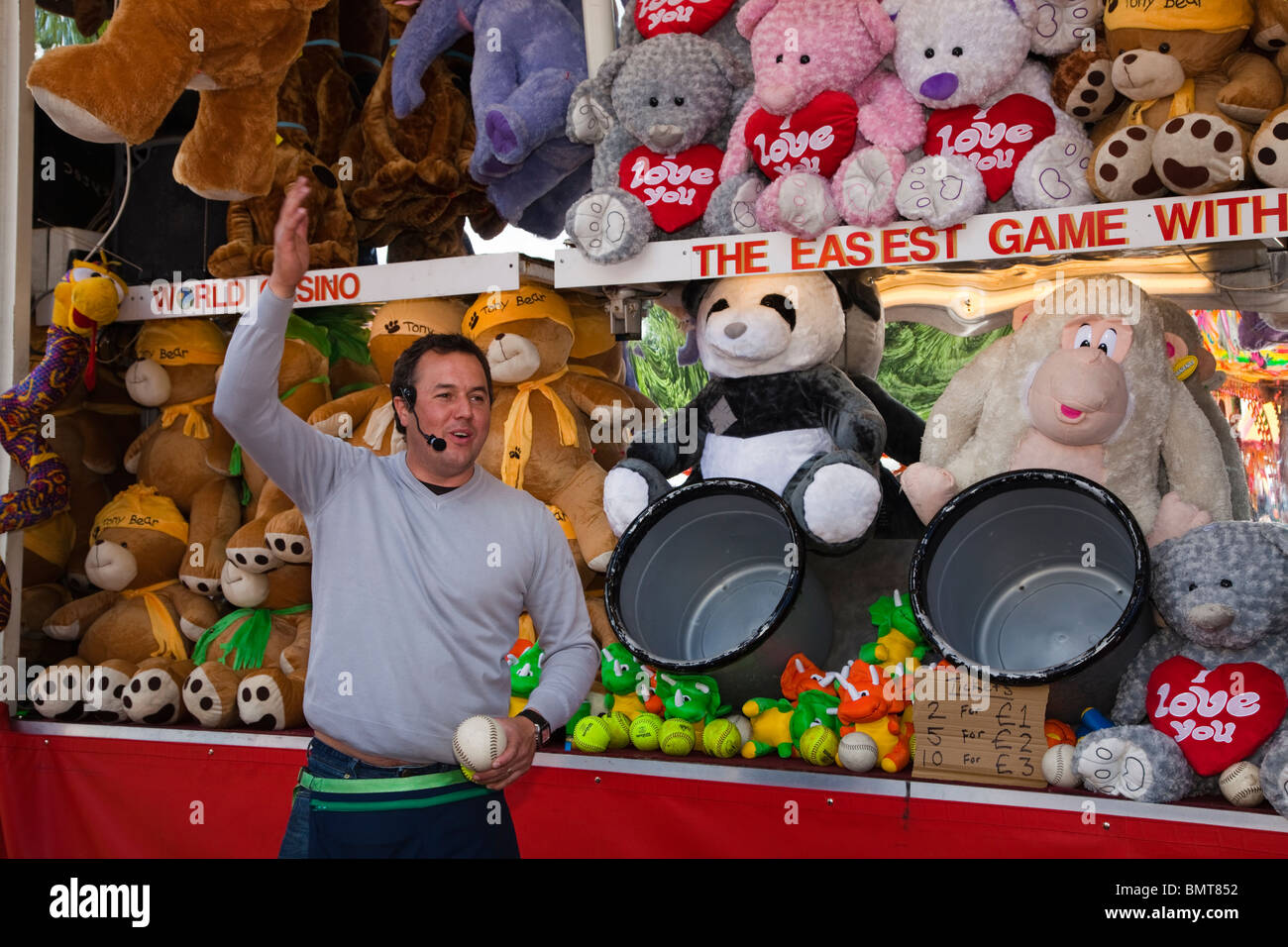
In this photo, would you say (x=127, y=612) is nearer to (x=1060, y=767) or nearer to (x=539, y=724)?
(x=539, y=724)

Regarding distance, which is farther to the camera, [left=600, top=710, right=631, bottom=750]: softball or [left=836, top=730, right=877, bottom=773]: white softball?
[left=600, top=710, right=631, bottom=750]: softball

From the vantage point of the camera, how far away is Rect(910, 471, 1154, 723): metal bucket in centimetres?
229

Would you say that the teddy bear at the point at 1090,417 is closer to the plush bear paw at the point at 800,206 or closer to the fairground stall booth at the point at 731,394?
the fairground stall booth at the point at 731,394

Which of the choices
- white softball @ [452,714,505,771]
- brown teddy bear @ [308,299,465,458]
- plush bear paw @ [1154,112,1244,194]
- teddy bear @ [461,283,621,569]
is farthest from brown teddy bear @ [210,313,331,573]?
plush bear paw @ [1154,112,1244,194]

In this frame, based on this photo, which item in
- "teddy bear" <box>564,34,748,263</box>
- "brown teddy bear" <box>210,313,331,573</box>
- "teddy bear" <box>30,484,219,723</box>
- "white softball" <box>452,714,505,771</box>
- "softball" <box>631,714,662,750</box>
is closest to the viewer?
"white softball" <box>452,714,505,771</box>

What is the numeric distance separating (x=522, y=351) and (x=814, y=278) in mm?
678

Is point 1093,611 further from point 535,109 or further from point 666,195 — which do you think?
point 535,109

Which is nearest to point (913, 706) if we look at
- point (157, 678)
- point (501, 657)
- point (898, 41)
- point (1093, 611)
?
point (1093, 611)

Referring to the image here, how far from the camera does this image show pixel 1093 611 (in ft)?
7.96

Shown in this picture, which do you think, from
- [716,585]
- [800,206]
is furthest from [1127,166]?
[716,585]

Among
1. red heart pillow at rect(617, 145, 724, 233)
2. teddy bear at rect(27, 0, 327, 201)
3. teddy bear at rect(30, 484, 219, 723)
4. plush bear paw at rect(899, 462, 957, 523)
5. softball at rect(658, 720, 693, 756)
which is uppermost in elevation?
teddy bear at rect(27, 0, 327, 201)

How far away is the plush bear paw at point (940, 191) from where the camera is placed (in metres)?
2.37

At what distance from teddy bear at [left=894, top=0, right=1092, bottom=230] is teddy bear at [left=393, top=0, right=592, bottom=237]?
82 cm

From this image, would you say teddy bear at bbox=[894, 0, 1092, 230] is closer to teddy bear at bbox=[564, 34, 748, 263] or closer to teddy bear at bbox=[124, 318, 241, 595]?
teddy bear at bbox=[564, 34, 748, 263]
